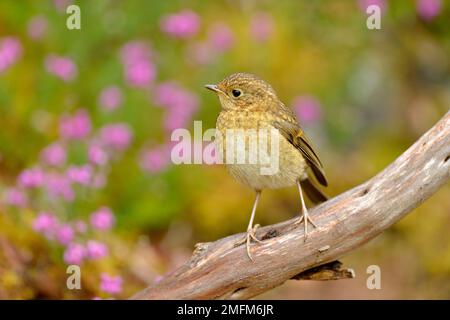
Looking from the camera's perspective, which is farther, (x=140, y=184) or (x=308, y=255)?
(x=140, y=184)

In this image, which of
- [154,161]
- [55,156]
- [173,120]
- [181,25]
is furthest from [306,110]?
[55,156]

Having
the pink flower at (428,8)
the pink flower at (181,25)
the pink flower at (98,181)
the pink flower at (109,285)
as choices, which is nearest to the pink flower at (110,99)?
the pink flower at (181,25)

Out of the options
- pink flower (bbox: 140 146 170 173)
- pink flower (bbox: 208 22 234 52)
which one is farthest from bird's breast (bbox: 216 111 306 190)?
pink flower (bbox: 208 22 234 52)

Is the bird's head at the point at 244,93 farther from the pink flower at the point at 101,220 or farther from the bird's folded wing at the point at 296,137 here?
the pink flower at the point at 101,220

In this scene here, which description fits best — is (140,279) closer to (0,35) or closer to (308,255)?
(308,255)
